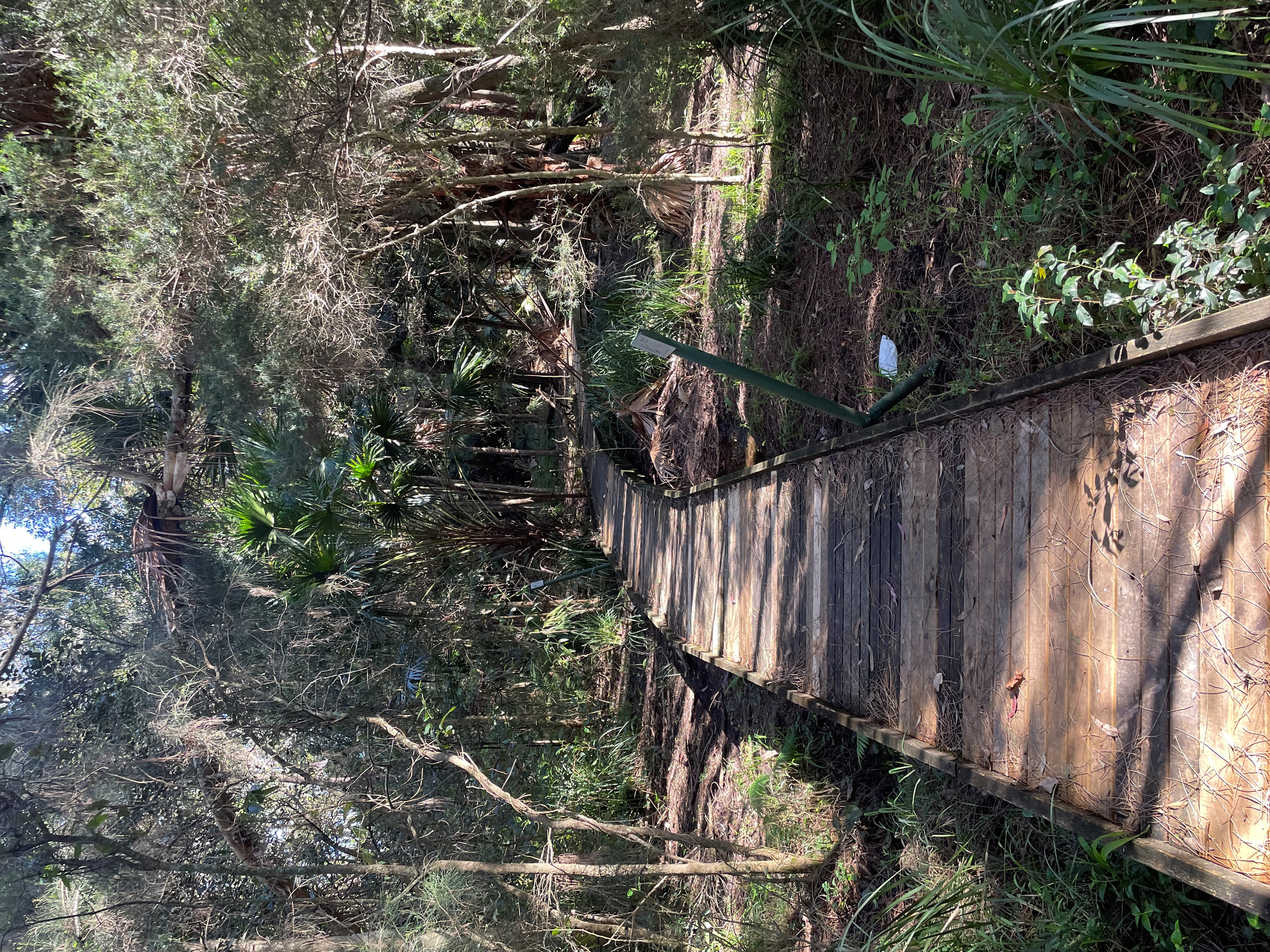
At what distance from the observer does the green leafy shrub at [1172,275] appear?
248cm

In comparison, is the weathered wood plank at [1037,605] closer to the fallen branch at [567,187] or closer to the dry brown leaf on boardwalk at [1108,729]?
the dry brown leaf on boardwalk at [1108,729]

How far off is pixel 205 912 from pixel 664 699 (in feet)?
15.9

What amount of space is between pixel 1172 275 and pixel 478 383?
28.1ft

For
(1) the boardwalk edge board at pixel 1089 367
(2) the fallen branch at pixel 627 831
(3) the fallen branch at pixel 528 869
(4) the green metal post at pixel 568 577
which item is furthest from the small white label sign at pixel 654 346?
(4) the green metal post at pixel 568 577

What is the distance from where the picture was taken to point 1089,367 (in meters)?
2.75

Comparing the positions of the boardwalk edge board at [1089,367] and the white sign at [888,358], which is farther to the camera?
the white sign at [888,358]

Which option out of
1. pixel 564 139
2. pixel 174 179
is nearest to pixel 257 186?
pixel 174 179

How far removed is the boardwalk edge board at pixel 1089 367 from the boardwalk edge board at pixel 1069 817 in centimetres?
142

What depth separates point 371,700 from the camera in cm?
944

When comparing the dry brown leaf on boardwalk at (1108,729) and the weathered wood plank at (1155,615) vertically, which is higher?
the weathered wood plank at (1155,615)

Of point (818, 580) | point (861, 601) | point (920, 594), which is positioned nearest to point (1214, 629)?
point (920, 594)

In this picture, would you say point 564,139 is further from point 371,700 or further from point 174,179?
point 371,700

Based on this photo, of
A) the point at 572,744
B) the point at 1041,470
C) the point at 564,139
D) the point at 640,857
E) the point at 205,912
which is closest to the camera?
the point at 1041,470

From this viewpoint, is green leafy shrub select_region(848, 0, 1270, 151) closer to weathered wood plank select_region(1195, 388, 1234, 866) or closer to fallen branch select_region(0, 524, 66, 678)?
weathered wood plank select_region(1195, 388, 1234, 866)
